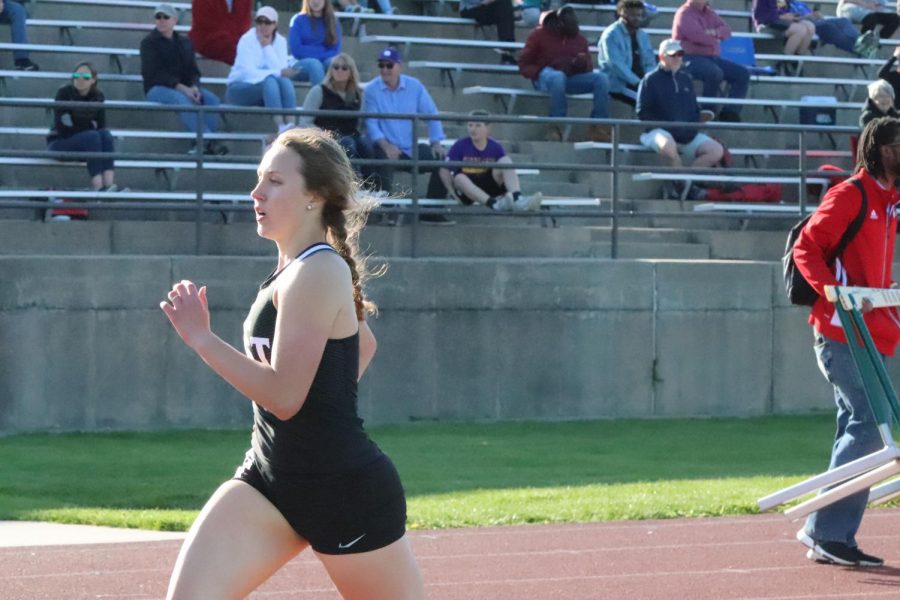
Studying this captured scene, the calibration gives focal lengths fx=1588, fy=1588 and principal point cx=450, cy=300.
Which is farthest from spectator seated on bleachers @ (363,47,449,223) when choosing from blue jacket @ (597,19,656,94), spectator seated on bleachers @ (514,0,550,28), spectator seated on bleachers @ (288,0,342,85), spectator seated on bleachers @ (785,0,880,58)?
spectator seated on bleachers @ (785,0,880,58)

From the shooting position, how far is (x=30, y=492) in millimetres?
9789

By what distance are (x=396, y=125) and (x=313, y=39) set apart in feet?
7.53

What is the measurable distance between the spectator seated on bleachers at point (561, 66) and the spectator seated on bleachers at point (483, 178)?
8.12ft

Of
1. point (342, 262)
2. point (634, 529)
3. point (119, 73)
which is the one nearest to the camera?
point (342, 262)

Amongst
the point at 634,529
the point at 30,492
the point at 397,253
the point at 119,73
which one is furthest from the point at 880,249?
the point at 119,73

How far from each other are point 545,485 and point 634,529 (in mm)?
1561

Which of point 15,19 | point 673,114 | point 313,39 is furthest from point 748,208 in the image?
point 15,19

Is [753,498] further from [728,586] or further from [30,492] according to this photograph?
[30,492]

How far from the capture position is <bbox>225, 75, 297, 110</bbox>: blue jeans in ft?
47.9

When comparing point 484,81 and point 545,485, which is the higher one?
point 484,81

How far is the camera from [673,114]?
1557 cm

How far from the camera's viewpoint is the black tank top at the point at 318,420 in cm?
419

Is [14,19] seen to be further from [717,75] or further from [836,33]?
[836,33]

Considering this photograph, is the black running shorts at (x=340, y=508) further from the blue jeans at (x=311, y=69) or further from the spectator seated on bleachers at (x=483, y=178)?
the blue jeans at (x=311, y=69)
